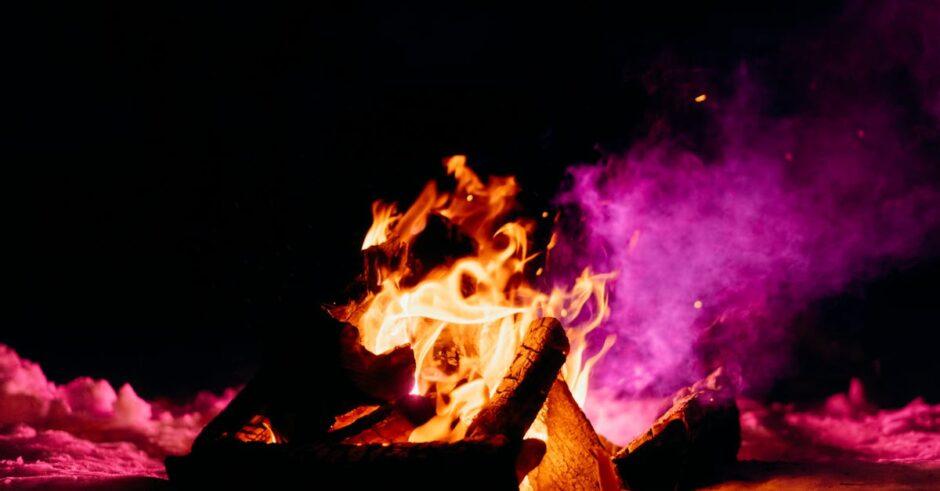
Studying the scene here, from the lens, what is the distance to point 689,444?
3.41 metres

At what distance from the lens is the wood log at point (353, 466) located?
228cm

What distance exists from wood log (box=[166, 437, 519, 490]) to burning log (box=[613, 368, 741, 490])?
41.3 inches

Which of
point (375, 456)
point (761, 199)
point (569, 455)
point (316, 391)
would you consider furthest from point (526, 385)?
point (761, 199)

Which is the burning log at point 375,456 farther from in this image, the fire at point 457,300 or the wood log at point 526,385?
the fire at point 457,300

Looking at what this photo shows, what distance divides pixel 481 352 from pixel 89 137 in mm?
5080

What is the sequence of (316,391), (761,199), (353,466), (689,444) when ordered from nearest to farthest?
(353,466) → (316,391) → (689,444) → (761,199)

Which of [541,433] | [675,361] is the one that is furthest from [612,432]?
[541,433]

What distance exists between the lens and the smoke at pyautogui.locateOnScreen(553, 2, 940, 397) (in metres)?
5.89

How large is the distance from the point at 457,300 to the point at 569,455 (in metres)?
1.30

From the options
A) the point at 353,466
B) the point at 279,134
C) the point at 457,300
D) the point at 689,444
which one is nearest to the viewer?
the point at 353,466

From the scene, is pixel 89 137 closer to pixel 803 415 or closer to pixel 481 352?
pixel 481 352

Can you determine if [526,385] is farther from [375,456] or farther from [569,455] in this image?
[375,456]

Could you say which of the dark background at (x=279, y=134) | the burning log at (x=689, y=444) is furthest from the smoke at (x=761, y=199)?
the burning log at (x=689, y=444)

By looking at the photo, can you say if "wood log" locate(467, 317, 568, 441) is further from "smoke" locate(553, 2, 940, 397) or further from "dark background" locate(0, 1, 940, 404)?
"smoke" locate(553, 2, 940, 397)
